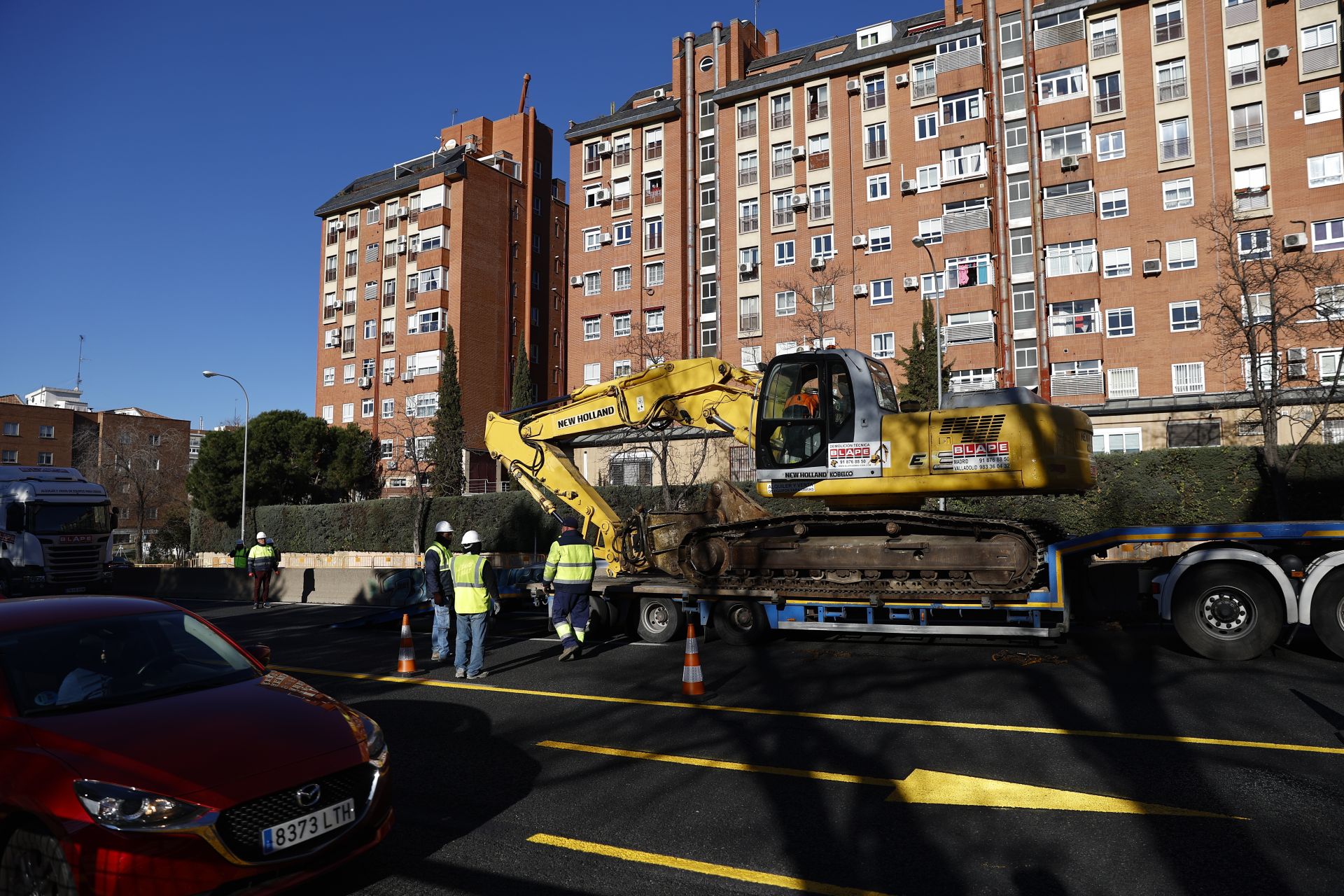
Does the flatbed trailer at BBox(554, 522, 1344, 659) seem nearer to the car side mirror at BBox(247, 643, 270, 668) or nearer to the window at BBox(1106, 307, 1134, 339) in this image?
the car side mirror at BBox(247, 643, 270, 668)

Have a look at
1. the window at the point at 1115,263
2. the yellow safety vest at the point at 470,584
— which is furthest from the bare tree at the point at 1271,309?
the yellow safety vest at the point at 470,584

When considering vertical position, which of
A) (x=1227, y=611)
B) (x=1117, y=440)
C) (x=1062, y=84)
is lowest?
(x=1227, y=611)

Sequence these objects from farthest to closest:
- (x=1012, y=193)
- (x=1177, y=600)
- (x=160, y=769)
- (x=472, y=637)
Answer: (x=1012, y=193) → (x=472, y=637) → (x=1177, y=600) → (x=160, y=769)

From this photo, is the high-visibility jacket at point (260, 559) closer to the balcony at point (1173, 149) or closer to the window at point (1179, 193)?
the window at point (1179, 193)

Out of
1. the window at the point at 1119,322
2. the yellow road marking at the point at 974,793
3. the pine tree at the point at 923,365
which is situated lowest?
the yellow road marking at the point at 974,793

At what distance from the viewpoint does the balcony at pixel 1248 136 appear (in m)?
33.3

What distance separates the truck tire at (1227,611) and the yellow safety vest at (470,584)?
7.84 meters

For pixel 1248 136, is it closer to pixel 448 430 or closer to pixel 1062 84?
pixel 1062 84

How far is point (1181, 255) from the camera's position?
34.4 metres

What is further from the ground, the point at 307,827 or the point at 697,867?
the point at 307,827

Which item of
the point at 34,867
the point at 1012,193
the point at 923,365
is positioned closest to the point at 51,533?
the point at 34,867

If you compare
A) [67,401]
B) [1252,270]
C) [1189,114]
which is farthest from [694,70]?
[67,401]

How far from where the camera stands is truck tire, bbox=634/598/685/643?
12562mm

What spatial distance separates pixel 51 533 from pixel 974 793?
25667mm
